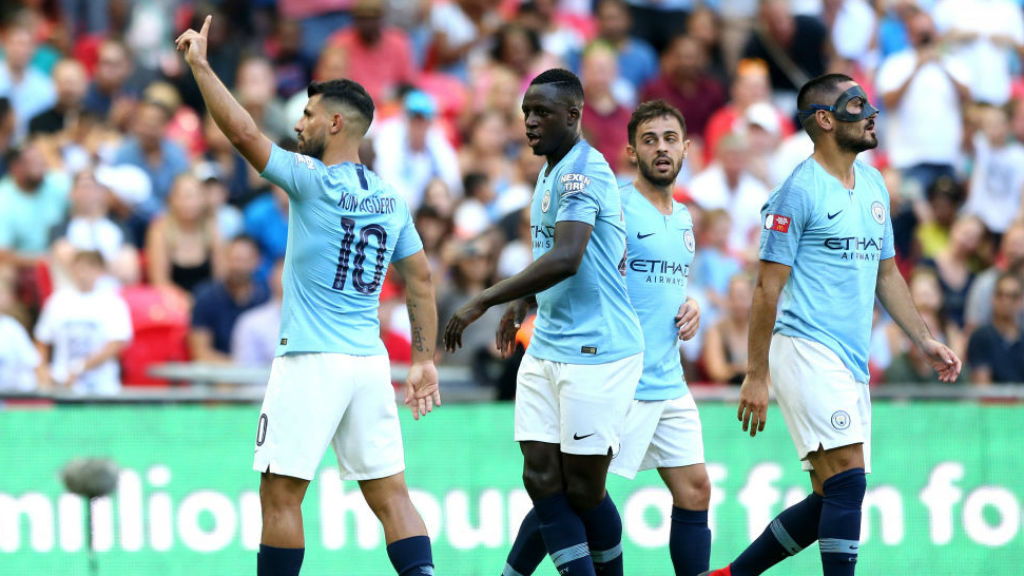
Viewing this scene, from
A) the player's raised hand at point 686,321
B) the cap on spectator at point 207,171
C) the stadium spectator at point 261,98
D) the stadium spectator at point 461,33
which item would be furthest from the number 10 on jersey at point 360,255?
the stadium spectator at point 461,33

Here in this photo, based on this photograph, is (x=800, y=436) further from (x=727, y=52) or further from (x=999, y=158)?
(x=727, y=52)

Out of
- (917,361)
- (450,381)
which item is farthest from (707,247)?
(450,381)

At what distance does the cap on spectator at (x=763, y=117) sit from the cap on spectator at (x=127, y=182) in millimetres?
5519

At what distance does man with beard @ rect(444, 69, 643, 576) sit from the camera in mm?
7312

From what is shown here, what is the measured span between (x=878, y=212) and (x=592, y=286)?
4.98 ft

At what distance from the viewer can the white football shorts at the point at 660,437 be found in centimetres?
801

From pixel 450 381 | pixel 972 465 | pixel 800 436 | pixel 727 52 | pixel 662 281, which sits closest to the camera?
pixel 800 436

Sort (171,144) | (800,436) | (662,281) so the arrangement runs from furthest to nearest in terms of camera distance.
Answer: (171,144) < (662,281) < (800,436)

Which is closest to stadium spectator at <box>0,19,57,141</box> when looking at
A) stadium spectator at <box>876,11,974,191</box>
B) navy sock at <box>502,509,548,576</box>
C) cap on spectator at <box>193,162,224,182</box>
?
cap on spectator at <box>193,162,224,182</box>

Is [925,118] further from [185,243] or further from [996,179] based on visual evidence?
[185,243]

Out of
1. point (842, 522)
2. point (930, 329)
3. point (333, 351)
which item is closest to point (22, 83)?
point (930, 329)

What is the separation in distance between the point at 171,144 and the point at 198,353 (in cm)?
300

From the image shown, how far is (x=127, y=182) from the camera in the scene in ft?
45.2

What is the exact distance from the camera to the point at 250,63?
1491 cm
